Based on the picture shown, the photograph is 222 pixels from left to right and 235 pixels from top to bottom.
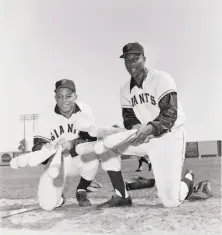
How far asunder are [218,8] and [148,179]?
0.95m

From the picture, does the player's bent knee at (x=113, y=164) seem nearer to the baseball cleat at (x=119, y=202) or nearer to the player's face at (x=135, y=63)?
the baseball cleat at (x=119, y=202)

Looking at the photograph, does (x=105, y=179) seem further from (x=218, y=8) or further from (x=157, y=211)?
(x=218, y=8)

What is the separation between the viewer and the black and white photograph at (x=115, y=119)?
1.90 m

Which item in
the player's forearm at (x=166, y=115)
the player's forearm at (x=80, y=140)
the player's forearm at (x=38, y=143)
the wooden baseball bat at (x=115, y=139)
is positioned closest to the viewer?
the wooden baseball bat at (x=115, y=139)

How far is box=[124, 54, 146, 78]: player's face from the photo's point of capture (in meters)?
1.98

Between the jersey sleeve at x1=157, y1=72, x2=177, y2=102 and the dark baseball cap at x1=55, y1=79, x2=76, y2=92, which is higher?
the dark baseball cap at x1=55, y1=79, x2=76, y2=92

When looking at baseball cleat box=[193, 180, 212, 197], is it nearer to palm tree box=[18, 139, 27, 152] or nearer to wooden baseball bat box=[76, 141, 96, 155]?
wooden baseball bat box=[76, 141, 96, 155]

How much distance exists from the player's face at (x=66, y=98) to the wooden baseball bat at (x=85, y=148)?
0.30 meters

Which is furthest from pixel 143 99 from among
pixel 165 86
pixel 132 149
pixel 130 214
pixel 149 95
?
pixel 130 214

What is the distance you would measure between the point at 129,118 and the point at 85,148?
0.28 meters

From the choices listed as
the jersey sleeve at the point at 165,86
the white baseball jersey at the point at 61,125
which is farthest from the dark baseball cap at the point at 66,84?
the jersey sleeve at the point at 165,86

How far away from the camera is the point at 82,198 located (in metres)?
2.13

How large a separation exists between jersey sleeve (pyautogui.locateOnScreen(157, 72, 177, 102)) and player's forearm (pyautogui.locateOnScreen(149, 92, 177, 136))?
19 mm

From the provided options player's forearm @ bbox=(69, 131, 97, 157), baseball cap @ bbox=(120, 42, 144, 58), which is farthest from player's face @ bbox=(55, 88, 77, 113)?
baseball cap @ bbox=(120, 42, 144, 58)
